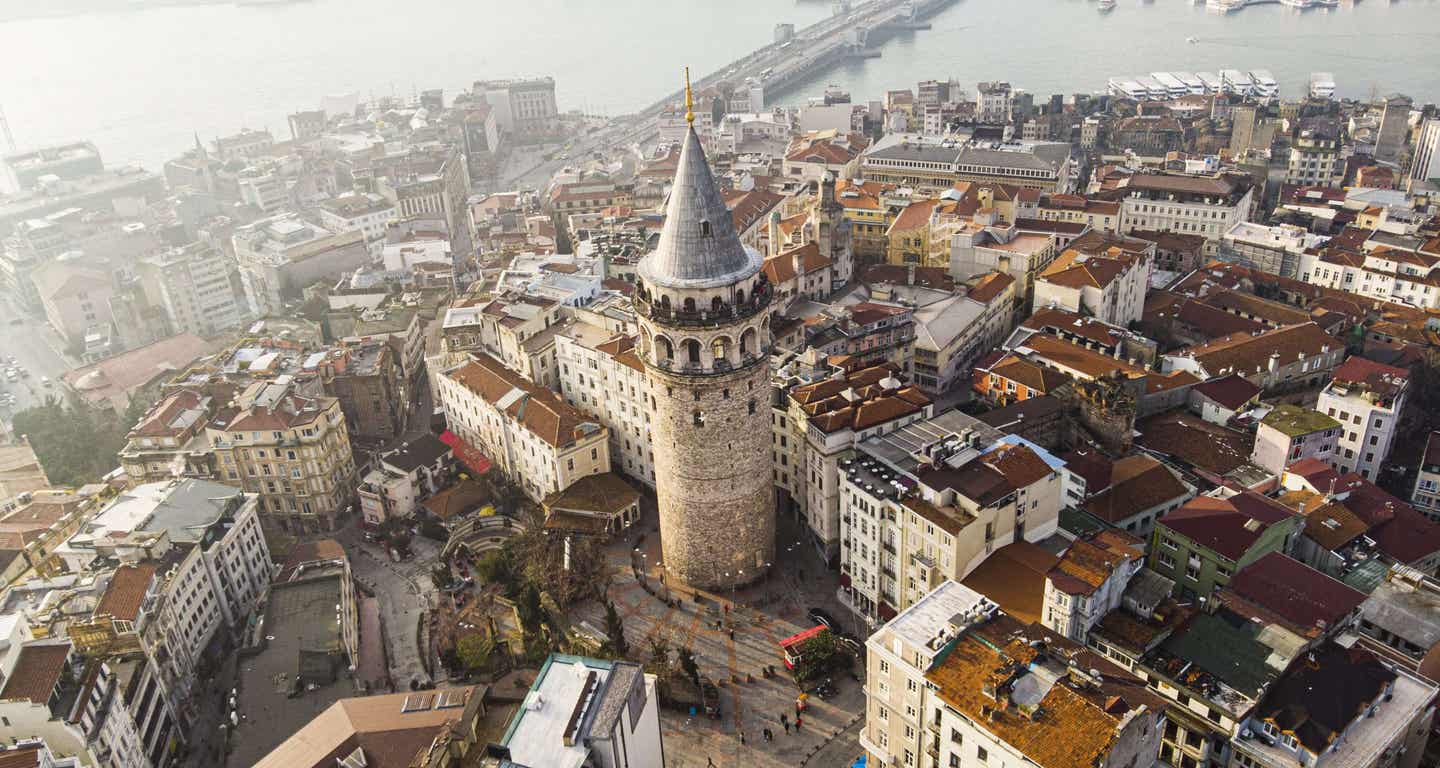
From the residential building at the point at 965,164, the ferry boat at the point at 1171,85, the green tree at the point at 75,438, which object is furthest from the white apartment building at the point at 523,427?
the ferry boat at the point at 1171,85

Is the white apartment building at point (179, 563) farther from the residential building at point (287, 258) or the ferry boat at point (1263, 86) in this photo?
the ferry boat at point (1263, 86)

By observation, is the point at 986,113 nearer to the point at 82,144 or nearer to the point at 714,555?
the point at 714,555

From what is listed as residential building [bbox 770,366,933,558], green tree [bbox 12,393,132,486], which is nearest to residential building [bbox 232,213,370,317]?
green tree [bbox 12,393,132,486]

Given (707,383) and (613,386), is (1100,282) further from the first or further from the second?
(707,383)

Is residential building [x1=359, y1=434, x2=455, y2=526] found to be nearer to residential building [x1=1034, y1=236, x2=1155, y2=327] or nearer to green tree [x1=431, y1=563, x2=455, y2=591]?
green tree [x1=431, y1=563, x2=455, y2=591]

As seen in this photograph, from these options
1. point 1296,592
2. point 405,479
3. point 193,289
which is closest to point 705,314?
point 1296,592

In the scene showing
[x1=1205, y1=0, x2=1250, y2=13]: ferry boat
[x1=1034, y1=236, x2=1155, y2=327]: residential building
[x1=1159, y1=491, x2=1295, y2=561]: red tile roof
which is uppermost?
[x1=1205, y1=0, x2=1250, y2=13]: ferry boat
